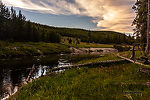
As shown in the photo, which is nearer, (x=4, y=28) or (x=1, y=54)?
(x=1, y=54)

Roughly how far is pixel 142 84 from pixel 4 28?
258 feet

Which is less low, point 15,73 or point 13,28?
point 13,28

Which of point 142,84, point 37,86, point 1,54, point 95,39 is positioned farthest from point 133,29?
point 95,39

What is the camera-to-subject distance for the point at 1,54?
41625mm

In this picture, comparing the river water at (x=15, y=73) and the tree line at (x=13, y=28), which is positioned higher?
the tree line at (x=13, y=28)

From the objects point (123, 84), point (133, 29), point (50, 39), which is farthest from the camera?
point (50, 39)

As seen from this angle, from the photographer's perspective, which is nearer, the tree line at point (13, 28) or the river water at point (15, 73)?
the river water at point (15, 73)

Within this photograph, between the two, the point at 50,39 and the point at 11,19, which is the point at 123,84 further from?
the point at 50,39

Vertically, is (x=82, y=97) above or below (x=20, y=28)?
below

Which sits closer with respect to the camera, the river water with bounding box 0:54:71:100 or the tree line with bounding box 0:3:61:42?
the river water with bounding box 0:54:71:100

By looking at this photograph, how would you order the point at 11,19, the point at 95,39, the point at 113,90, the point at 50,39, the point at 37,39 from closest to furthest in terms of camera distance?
the point at 113,90
the point at 11,19
the point at 37,39
the point at 50,39
the point at 95,39

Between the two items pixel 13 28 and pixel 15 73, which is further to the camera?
pixel 13 28

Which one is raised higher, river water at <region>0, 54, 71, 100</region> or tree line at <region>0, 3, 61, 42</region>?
tree line at <region>0, 3, 61, 42</region>

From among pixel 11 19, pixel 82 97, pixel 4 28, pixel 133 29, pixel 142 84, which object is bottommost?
pixel 82 97
